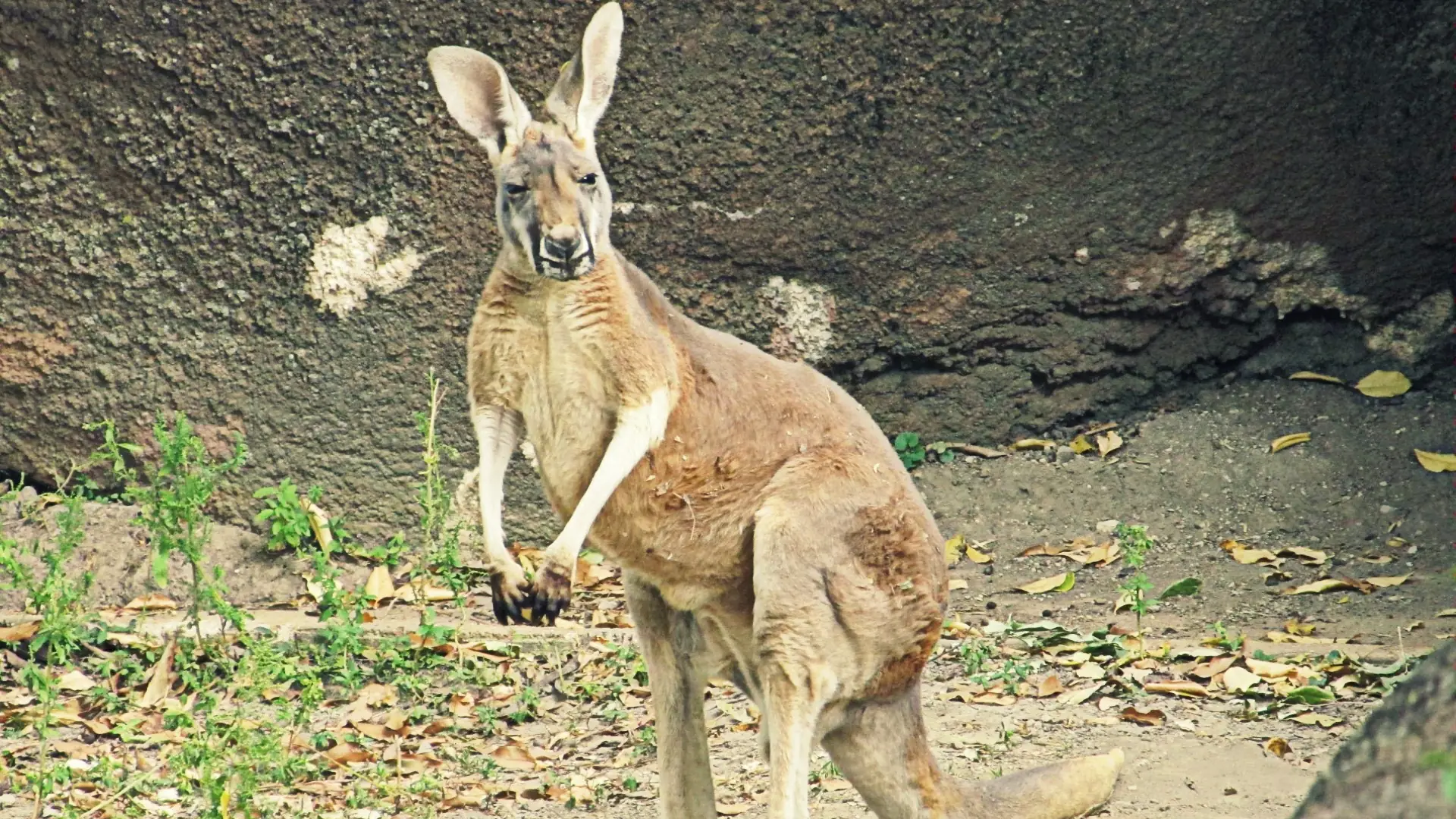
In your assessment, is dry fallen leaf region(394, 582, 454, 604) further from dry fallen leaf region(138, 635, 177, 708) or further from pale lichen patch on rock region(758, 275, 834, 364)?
pale lichen patch on rock region(758, 275, 834, 364)

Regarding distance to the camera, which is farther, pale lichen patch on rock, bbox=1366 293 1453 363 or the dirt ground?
pale lichen patch on rock, bbox=1366 293 1453 363

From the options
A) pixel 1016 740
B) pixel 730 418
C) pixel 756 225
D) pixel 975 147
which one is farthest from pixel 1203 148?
pixel 730 418

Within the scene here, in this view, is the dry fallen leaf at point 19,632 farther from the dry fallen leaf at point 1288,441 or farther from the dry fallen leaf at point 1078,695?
the dry fallen leaf at point 1288,441

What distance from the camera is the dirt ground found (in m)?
4.25

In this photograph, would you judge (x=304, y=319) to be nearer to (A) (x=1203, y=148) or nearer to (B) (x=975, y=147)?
(B) (x=975, y=147)

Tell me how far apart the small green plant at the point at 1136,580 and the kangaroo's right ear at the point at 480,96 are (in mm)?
2350

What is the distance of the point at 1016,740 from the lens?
4.38 metres

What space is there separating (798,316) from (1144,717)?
2.19 m

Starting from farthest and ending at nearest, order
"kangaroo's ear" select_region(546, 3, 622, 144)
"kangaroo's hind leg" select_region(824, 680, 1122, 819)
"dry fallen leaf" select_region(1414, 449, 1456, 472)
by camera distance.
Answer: "dry fallen leaf" select_region(1414, 449, 1456, 472) < "kangaroo's ear" select_region(546, 3, 622, 144) < "kangaroo's hind leg" select_region(824, 680, 1122, 819)

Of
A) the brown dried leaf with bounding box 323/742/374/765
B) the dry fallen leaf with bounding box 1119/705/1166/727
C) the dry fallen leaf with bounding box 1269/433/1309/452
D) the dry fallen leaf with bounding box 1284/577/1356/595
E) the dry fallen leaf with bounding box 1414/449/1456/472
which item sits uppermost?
the dry fallen leaf with bounding box 1269/433/1309/452

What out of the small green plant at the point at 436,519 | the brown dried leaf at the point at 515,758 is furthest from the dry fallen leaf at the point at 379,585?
the brown dried leaf at the point at 515,758

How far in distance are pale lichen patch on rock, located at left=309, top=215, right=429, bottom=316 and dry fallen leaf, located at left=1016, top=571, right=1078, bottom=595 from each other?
8.07 ft

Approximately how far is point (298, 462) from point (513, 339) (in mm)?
2418

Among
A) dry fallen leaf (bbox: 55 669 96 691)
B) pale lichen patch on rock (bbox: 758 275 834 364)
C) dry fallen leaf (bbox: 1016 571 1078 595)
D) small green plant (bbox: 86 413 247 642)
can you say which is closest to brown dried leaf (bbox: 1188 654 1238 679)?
dry fallen leaf (bbox: 1016 571 1078 595)
